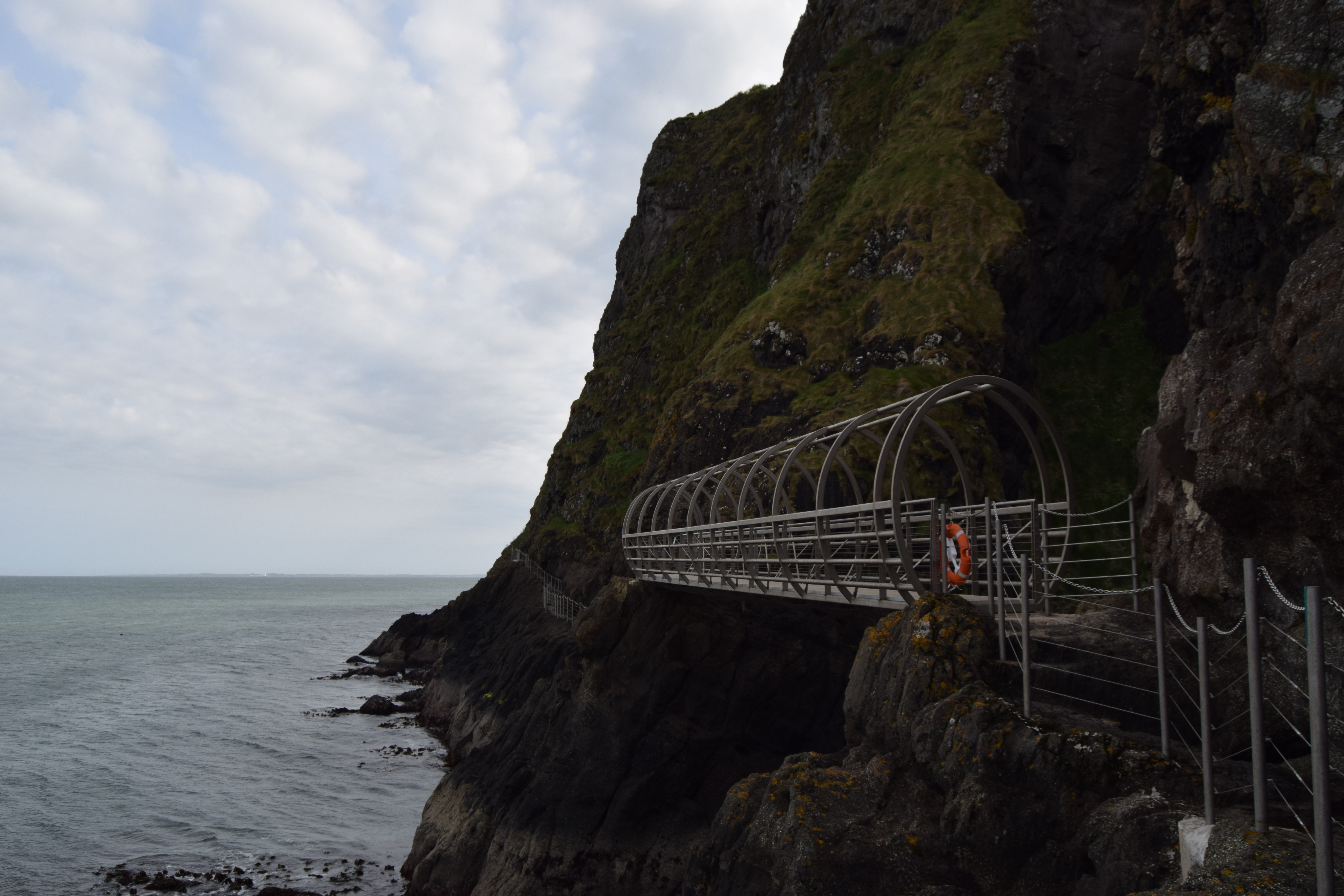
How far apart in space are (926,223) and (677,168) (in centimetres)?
4004

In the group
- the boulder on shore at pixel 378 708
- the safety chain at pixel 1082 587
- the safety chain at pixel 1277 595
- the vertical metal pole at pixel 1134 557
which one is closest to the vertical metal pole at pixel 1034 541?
the safety chain at pixel 1082 587

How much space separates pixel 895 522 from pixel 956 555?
1591 millimetres

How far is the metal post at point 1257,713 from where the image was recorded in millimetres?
5793

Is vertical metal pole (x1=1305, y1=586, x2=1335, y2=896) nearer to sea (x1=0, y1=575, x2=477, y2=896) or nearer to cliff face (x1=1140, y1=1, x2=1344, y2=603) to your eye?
cliff face (x1=1140, y1=1, x2=1344, y2=603)

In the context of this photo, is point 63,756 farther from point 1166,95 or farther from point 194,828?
point 1166,95

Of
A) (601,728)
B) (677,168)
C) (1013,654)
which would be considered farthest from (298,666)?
(1013,654)

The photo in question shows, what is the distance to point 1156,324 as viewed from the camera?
3209cm

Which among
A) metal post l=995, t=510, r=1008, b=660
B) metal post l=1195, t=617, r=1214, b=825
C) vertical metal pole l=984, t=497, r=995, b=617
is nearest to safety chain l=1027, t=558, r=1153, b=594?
metal post l=995, t=510, r=1008, b=660

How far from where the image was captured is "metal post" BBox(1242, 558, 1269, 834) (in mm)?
5793

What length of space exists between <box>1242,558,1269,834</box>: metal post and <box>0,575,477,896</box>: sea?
76.0 ft

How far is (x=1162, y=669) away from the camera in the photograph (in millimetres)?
7766

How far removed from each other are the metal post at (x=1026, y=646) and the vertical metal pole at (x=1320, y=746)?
3.49 meters

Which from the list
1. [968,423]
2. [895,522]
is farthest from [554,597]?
[895,522]

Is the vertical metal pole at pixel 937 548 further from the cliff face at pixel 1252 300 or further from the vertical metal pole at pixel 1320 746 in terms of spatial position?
the vertical metal pole at pixel 1320 746
